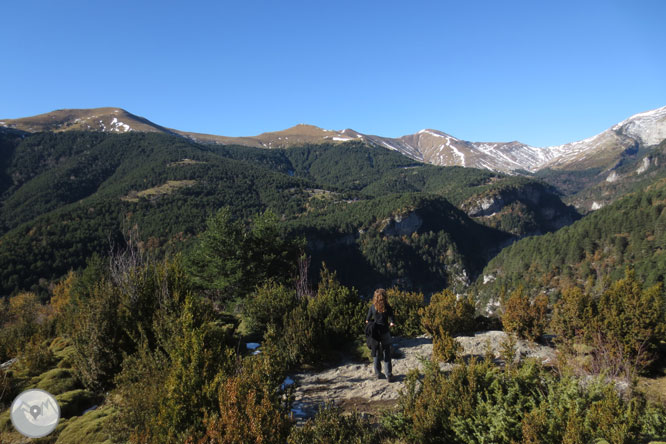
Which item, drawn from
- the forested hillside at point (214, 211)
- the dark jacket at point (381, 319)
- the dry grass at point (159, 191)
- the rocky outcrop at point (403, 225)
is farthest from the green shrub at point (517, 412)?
the dry grass at point (159, 191)

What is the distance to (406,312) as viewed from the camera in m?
10.8

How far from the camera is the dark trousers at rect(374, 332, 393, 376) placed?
670 cm

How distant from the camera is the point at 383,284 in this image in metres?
130

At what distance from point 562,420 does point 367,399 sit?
10.9 ft

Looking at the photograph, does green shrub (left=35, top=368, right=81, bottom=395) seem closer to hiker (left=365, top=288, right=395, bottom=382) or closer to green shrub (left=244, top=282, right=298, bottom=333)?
green shrub (left=244, top=282, right=298, bottom=333)

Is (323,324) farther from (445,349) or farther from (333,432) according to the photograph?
(333,432)

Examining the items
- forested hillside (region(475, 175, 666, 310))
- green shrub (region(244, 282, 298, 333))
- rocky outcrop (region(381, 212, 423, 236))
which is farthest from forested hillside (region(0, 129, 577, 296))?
green shrub (region(244, 282, 298, 333))

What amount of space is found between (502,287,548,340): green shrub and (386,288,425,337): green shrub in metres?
2.62

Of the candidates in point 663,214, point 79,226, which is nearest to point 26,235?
point 79,226

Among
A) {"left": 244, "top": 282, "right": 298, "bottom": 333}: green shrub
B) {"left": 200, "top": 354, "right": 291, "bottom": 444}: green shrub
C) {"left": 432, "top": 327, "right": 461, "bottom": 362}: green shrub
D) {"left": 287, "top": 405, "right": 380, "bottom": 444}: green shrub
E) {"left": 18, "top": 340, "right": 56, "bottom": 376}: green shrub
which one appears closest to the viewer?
{"left": 200, "top": 354, "right": 291, "bottom": 444}: green shrub

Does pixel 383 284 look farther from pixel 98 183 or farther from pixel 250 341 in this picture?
pixel 98 183

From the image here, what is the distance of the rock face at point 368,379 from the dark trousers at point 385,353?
262 mm

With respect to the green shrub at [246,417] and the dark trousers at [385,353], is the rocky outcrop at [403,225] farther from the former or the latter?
the green shrub at [246,417]

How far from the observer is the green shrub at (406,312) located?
1023cm
